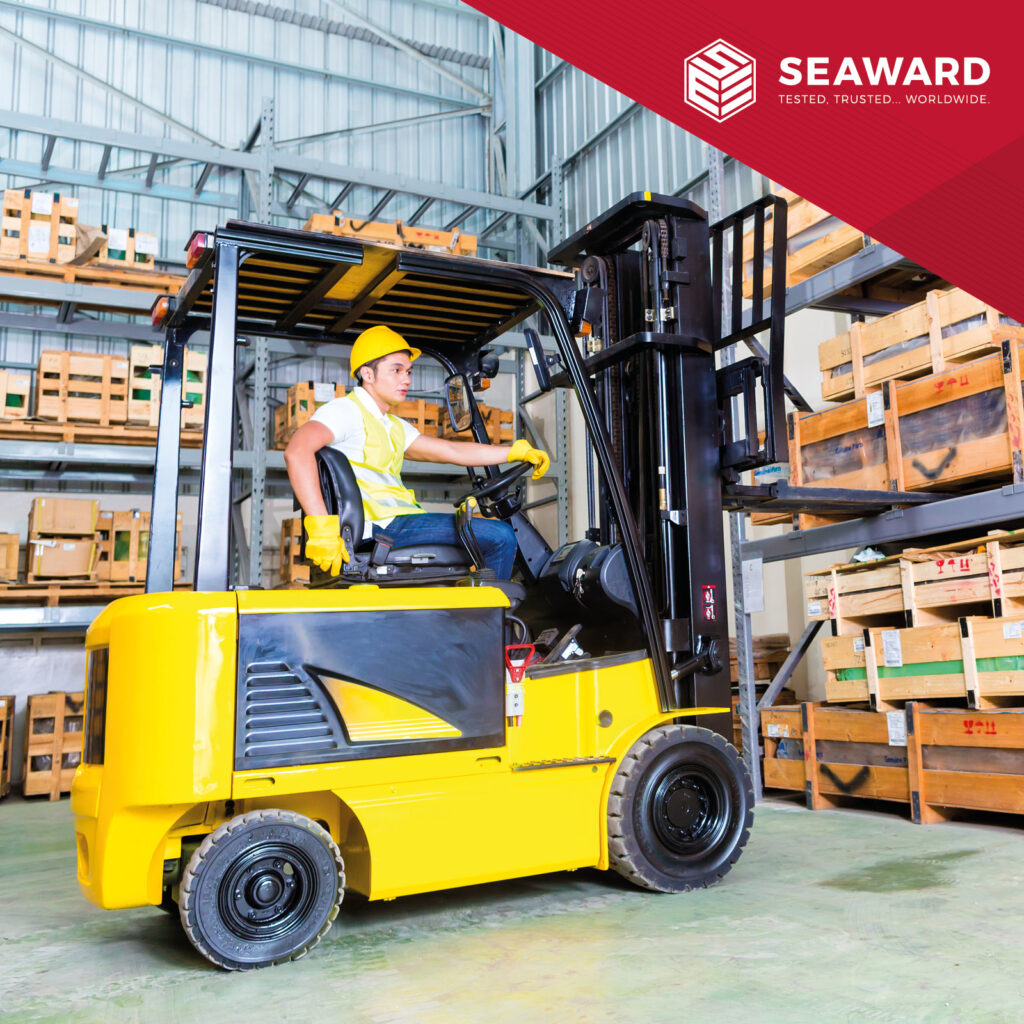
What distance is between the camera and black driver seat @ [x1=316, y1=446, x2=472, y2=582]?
3.67 metres

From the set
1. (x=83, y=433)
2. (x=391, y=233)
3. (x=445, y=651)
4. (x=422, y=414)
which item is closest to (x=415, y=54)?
(x=391, y=233)

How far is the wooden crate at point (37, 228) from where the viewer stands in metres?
9.45

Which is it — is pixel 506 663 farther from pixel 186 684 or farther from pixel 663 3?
pixel 663 3

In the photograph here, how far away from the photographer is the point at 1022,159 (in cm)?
579

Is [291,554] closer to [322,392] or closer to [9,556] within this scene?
[322,392]

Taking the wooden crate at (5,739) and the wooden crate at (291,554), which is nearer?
the wooden crate at (5,739)

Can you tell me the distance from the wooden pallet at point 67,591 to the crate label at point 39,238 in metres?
3.11

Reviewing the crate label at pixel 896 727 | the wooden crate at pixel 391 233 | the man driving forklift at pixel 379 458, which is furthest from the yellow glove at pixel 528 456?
the wooden crate at pixel 391 233

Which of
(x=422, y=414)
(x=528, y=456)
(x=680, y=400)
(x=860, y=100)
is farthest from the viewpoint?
(x=422, y=414)

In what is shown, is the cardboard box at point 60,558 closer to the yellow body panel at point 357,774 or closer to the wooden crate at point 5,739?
the wooden crate at point 5,739

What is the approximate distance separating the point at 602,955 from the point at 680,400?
229 cm

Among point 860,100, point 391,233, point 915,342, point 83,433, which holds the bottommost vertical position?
point 915,342

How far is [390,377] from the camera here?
4195 mm

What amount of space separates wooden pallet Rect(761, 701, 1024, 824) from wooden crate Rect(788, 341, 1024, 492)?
1291 millimetres
